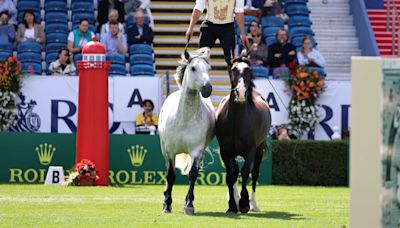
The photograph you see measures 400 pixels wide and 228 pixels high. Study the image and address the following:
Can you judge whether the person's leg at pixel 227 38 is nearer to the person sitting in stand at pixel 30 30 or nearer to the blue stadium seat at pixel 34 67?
the blue stadium seat at pixel 34 67

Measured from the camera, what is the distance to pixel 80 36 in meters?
26.2

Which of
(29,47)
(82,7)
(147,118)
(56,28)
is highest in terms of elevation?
(82,7)

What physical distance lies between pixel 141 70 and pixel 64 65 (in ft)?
6.23

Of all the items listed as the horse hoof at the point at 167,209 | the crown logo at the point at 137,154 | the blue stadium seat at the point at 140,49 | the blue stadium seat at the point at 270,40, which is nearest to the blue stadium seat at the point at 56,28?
the blue stadium seat at the point at 140,49

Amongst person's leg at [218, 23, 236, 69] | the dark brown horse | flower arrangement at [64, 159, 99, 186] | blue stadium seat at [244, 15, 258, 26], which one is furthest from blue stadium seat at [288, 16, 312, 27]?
the dark brown horse

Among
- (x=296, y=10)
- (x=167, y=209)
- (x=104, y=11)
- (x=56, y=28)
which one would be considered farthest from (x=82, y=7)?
(x=167, y=209)

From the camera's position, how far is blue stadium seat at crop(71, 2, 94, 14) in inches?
1092

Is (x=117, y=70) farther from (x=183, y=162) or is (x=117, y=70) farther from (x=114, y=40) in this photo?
(x=183, y=162)

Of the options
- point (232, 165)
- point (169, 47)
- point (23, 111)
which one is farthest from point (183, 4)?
point (232, 165)

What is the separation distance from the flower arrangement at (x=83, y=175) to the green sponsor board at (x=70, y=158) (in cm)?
147

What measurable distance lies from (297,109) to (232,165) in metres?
9.27

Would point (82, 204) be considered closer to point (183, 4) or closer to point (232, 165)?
point (232, 165)

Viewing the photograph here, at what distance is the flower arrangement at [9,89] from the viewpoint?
24172 millimetres

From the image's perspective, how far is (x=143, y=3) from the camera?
91.5 feet
